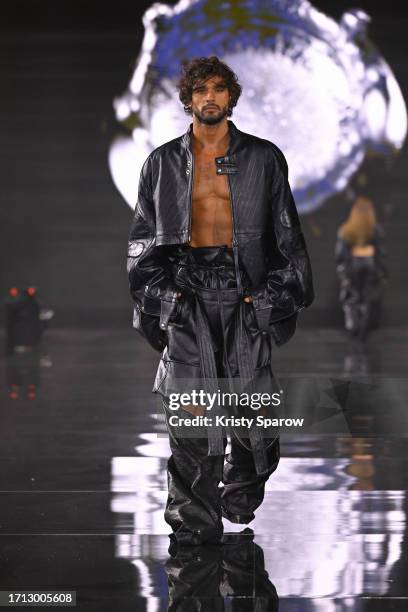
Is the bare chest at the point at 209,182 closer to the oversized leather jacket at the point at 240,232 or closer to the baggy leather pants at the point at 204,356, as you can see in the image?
the oversized leather jacket at the point at 240,232

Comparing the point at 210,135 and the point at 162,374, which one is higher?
the point at 210,135

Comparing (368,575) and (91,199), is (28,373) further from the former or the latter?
(368,575)

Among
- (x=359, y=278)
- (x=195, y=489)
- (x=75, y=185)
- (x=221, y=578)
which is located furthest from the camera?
(x=75, y=185)

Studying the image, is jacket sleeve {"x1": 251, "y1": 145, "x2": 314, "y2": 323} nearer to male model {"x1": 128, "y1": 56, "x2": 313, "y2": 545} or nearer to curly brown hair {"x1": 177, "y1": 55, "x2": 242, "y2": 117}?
male model {"x1": 128, "y1": 56, "x2": 313, "y2": 545}

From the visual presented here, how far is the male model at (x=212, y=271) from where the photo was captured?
364 cm

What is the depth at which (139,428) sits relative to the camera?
6.18m

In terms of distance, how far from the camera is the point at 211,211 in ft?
12.1

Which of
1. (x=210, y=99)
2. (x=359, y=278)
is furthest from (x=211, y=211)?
(x=359, y=278)

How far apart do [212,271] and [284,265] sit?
24 centimetres

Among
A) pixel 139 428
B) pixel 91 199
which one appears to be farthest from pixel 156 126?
pixel 139 428

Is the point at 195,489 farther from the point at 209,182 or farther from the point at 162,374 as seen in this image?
the point at 209,182

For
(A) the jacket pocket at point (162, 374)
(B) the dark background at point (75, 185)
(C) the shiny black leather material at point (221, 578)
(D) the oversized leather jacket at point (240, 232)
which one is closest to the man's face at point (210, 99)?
(D) the oversized leather jacket at point (240, 232)

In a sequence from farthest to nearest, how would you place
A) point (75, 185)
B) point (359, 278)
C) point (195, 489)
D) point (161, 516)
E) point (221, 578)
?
point (75, 185), point (359, 278), point (161, 516), point (195, 489), point (221, 578)

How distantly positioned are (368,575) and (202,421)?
736mm
